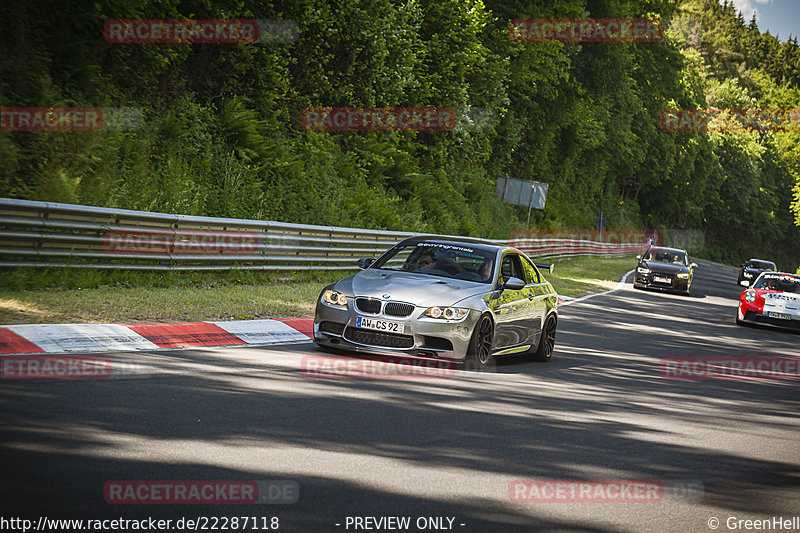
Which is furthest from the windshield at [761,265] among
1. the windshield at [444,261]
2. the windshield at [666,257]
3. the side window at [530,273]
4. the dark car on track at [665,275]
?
the windshield at [444,261]

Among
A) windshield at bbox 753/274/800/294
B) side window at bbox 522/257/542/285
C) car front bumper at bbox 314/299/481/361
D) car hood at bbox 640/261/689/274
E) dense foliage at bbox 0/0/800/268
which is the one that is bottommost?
car front bumper at bbox 314/299/481/361

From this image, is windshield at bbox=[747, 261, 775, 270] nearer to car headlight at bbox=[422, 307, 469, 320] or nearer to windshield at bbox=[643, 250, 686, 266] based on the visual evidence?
windshield at bbox=[643, 250, 686, 266]

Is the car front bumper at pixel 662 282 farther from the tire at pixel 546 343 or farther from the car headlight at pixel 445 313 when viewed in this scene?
the car headlight at pixel 445 313

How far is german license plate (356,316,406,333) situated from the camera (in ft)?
31.9

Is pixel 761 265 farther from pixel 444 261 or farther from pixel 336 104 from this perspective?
pixel 444 261

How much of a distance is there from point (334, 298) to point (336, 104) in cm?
1952

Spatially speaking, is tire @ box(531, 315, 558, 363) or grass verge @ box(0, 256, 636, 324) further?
tire @ box(531, 315, 558, 363)

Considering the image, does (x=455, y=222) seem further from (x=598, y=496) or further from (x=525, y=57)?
(x=598, y=496)

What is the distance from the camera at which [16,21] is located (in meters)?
16.0

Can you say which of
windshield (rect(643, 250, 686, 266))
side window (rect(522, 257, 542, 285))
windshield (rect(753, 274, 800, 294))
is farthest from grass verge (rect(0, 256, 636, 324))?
windshield (rect(643, 250, 686, 266))

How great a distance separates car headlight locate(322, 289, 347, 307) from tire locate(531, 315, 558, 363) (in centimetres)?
318

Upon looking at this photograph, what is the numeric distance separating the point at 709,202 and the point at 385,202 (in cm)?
7346

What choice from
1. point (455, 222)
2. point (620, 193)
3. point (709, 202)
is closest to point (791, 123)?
point (709, 202)

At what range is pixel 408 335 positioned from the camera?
9703 millimetres
